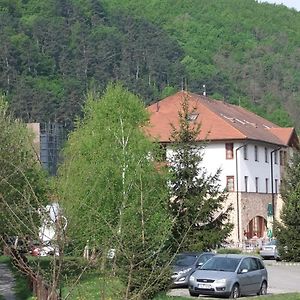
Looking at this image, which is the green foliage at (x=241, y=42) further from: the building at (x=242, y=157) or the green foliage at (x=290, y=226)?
the green foliage at (x=290, y=226)

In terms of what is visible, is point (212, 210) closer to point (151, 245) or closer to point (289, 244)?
point (289, 244)

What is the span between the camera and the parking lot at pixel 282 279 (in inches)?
1156

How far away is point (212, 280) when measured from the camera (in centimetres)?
2602

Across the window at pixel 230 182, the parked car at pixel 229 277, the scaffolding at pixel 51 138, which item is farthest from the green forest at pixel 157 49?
the parked car at pixel 229 277

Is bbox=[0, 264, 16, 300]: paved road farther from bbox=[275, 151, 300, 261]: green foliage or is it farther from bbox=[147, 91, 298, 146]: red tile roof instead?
bbox=[147, 91, 298, 146]: red tile roof

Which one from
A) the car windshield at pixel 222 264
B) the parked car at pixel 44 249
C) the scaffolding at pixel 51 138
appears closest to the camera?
the parked car at pixel 44 249

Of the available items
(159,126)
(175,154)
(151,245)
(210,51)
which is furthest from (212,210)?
(210,51)

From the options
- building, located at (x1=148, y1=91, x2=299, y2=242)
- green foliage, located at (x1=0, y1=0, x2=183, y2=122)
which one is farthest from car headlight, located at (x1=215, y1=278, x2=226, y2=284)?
green foliage, located at (x1=0, y1=0, x2=183, y2=122)

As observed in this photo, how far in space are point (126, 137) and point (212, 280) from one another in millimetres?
14510

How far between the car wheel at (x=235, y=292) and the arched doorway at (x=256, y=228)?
131 feet

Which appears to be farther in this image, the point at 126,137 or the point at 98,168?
the point at 126,137

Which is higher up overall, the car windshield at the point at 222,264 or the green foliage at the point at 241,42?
the green foliage at the point at 241,42

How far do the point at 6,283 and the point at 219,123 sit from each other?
130 feet

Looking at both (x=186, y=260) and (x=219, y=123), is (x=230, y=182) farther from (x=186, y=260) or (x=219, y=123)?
(x=186, y=260)
